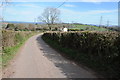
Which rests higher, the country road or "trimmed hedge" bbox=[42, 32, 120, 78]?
"trimmed hedge" bbox=[42, 32, 120, 78]

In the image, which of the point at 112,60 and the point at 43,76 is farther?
the point at 112,60

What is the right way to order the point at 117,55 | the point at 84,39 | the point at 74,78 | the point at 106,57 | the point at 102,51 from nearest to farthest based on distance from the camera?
the point at 74,78, the point at 117,55, the point at 106,57, the point at 102,51, the point at 84,39

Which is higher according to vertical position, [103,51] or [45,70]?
[103,51]

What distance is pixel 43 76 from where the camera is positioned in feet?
22.3

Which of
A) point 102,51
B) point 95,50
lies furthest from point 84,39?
point 102,51

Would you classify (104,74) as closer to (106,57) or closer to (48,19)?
(106,57)

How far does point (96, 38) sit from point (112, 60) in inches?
108

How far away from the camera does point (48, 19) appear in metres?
83.2

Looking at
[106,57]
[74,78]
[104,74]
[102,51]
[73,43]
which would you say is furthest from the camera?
[73,43]

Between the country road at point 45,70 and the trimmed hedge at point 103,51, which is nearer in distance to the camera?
the country road at point 45,70

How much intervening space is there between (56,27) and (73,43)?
7353 centimetres

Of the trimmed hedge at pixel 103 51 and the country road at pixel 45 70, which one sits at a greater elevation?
the trimmed hedge at pixel 103 51

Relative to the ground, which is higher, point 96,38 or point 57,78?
point 96,38

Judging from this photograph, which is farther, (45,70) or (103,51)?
(103,51)
